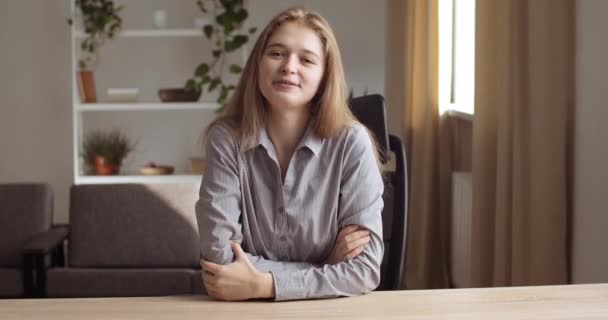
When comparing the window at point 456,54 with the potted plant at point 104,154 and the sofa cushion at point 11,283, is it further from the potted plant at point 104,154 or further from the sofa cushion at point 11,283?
the potted plant at point 104,154

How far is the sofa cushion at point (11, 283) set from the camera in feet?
11.5

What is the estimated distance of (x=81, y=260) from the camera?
3.40 m

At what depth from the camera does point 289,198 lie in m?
1.87

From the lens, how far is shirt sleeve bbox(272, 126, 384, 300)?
5.43 ft

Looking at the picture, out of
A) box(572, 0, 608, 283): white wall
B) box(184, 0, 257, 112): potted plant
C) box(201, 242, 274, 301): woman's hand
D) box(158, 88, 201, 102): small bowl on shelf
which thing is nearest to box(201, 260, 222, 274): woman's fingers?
box(201, 242, 274, 301): woman's hand

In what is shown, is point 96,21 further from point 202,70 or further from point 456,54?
point 456,54

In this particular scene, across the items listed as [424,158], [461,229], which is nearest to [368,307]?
[461,229]

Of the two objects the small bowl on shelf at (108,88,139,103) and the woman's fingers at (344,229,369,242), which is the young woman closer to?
the woman's fingers at (344,229,369,242)

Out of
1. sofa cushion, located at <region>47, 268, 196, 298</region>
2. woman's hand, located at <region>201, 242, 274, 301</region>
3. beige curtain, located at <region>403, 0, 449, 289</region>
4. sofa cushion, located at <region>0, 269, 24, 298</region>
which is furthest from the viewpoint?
beige curtain, located at <region>403, 0, 449, 289</region>

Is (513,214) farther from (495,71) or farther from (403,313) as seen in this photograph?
(403,313)

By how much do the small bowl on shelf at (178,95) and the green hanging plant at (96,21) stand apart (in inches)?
17.9

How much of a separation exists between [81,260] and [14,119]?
3.38 m

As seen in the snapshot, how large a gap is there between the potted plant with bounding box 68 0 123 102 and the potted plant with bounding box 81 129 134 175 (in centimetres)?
28

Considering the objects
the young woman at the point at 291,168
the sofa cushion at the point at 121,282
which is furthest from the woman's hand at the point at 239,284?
the sofa cushion at the point at 121,282
